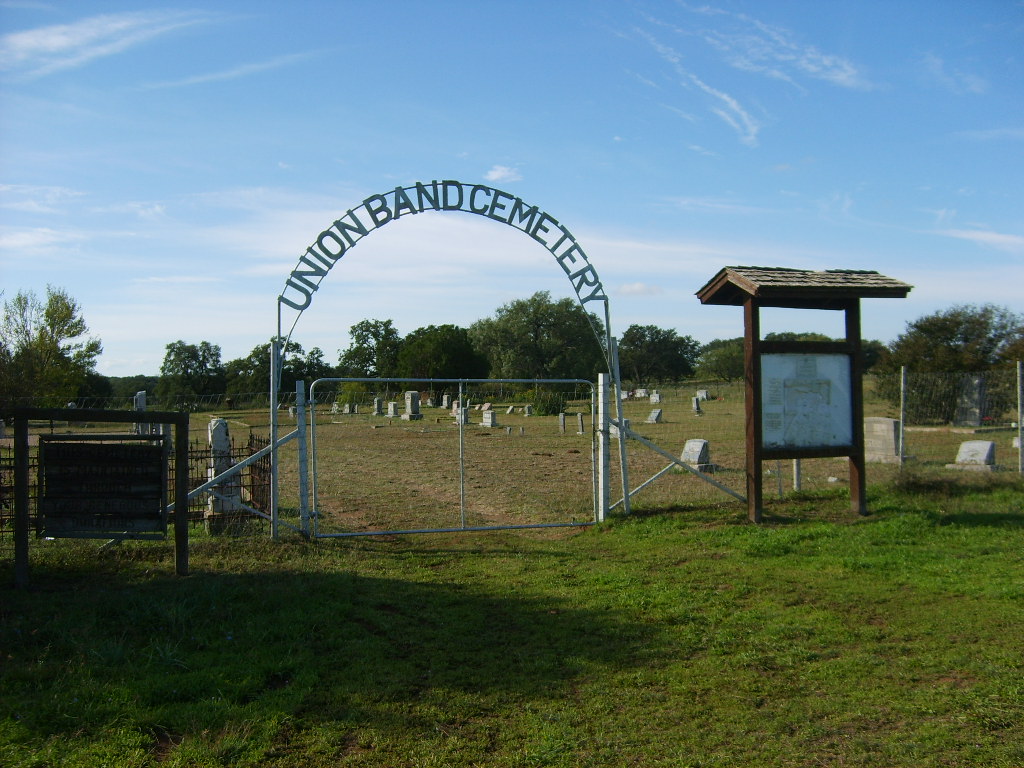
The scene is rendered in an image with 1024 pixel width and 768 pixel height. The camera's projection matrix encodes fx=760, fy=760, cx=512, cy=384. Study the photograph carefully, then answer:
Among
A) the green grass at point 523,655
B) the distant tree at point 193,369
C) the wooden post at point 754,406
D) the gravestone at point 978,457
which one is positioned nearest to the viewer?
the green grass at point 523,655

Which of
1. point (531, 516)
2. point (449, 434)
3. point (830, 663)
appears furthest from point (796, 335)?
point (830, 663)

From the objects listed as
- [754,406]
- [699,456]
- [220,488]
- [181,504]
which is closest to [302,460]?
[220,488]

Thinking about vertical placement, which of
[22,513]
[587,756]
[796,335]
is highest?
[796,335]

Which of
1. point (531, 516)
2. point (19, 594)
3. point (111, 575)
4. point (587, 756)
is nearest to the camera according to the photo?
point (587, 756)

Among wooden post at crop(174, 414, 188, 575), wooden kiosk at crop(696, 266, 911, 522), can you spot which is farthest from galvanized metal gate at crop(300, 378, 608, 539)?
wooden kiosk at crop(696, 266, 911, 522)

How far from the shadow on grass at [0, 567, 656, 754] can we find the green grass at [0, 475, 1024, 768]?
0.02 meters

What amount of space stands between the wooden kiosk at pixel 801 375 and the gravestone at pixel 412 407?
2517 centimetres

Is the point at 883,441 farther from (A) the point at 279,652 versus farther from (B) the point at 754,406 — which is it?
(A) the point at 279,652

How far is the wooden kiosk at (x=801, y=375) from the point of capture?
9383 millimetres

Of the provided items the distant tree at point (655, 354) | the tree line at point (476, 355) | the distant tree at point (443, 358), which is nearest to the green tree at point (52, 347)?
the tree line at point (476, 355)

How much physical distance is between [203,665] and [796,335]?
75542 mm

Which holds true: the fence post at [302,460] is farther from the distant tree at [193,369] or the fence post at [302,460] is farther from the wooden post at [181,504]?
the distant tree at [193,369]

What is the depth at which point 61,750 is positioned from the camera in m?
3.67

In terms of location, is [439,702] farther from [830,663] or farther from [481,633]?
[830,663]
